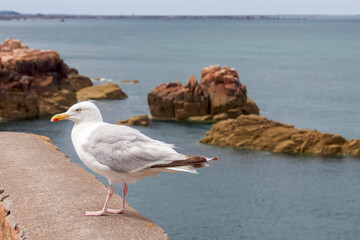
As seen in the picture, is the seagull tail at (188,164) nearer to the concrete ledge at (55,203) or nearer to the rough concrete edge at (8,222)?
the concrete ledge at (55,203)

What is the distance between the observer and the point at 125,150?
957cm

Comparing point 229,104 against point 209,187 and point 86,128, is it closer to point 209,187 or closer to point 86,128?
point 209,187

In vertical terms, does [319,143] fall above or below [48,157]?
below

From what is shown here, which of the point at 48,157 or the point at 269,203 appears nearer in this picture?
the point at 48,157

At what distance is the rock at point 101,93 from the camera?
7714cm

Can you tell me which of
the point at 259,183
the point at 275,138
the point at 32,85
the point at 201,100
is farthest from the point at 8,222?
the point at 32,85

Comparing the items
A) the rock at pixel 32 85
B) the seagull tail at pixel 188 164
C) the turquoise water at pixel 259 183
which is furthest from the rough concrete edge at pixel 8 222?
the rock at pixel 32 85

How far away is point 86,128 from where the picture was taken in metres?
9.95

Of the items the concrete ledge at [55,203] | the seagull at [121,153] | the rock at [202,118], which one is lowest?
the rock at [202,118]

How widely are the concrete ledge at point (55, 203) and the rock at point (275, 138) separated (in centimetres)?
3798

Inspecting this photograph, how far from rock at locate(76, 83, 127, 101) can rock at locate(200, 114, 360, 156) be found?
92.7 ft

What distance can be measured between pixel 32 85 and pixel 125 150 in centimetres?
5944

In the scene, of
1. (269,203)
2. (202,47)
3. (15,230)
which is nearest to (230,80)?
(269,203)

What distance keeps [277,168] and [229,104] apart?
20.3m
